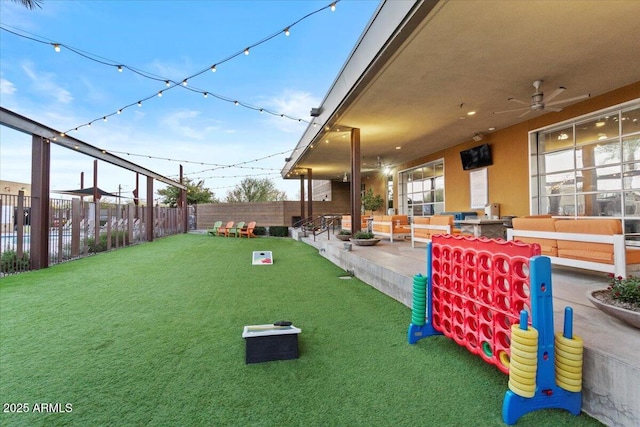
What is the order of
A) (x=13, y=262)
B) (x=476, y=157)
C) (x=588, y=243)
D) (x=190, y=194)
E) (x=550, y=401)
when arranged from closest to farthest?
(x=550, y=401), (x=588, y=243), (x=13, y=262), (x=476, y=157), (x=190, y=194)

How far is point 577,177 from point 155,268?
963 cm

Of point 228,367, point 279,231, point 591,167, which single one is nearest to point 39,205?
point 228,367

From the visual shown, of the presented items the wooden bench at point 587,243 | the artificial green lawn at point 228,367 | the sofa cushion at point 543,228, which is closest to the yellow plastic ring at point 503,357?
the artificial green lawn at point 228,367

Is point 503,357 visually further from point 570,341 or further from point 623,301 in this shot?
point 623,301

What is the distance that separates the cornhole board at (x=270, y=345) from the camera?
222 centimetres

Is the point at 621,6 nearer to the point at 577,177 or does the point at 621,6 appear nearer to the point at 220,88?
the point at 577,177

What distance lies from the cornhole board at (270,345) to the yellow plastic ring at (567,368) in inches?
65.4

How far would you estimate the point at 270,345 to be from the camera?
2268 mm

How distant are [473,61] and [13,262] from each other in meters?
9.31

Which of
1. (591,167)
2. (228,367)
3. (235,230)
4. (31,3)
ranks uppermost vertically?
(31,3)

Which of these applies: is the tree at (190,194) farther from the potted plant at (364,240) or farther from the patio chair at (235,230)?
the potted plant at (364,240)

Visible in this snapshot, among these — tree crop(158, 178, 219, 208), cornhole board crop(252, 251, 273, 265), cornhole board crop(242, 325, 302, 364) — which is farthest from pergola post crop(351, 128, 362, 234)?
tree crop(158, 178, 219, 208)

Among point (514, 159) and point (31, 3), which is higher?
point (31, 3)

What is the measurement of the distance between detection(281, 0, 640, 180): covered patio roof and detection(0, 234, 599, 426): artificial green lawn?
3.49 m
